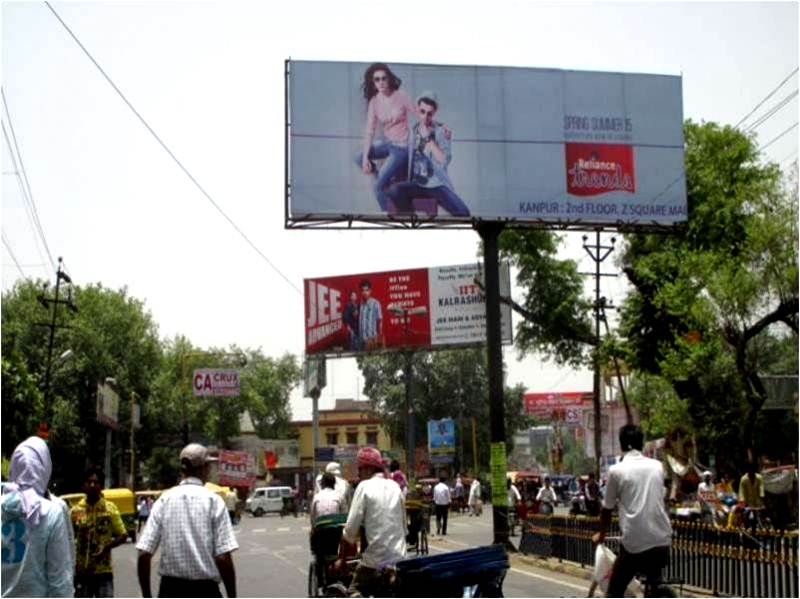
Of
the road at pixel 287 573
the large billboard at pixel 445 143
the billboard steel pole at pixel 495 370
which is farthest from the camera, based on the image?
the large billboard at pixel 445 143

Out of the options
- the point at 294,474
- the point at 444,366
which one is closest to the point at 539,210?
the point at 444,366

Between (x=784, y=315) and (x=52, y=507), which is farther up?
(x=784, y=315)

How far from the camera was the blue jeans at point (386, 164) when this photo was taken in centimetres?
2559

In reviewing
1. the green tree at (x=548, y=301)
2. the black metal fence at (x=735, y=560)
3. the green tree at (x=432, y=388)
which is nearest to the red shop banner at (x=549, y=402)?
the green tree at (x=432, y=388)

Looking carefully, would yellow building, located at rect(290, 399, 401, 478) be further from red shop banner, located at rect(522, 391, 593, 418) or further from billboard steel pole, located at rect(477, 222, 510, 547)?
billboard steel pole, located at rect(477, 222, 510, 547)

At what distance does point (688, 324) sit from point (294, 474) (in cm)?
5923

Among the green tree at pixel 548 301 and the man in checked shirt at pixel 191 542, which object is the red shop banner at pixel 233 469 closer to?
the green tree at pixel 548 301

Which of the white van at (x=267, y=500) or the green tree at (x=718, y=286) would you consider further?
the white van at (x=267, y=500)

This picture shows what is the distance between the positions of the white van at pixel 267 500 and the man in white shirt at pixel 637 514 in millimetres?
54376

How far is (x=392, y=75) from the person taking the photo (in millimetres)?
25781

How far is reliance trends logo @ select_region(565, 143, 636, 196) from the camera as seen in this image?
1038 inches

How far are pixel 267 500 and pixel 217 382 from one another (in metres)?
7.22

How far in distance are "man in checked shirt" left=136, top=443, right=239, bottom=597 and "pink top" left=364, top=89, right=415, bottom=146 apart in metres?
19.6

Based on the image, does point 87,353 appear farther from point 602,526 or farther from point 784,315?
point 602,526
